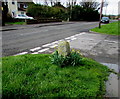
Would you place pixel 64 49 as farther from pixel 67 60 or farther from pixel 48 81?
pixel 48 81

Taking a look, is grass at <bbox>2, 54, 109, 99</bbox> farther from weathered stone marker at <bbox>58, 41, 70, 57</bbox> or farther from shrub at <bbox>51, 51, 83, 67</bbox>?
→ weathered stone marker at <bbox>58, 41, 70, 57</bbox>

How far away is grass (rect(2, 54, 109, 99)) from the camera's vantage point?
2712mm

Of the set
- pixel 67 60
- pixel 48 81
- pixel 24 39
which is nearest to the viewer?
pixel 48 81

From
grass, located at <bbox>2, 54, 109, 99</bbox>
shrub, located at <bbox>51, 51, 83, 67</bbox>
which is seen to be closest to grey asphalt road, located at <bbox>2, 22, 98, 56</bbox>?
grass, located at <bbox>2, 54, 109, 99</bbox>

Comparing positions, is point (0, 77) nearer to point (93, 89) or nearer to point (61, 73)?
point (61, 73)

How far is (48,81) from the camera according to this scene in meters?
3.11

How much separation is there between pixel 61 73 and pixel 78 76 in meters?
0.48

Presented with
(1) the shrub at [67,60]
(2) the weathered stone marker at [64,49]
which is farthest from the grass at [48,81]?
(2) the weathered stone marker at [64,49]

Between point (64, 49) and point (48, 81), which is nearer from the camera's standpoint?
point (48, 81)

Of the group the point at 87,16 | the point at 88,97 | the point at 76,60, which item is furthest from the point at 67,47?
the point at 87,16

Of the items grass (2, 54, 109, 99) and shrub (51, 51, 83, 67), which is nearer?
grass (2, 54, 109, 99)

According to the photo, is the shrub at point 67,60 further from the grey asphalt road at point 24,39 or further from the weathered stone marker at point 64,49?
the grey asphalt road at point 24,39

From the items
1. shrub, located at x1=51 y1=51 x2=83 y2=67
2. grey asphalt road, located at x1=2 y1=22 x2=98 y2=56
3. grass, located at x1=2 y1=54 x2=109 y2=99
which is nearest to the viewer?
grass, located at x1=2 y1=54 x2=109 y2=99


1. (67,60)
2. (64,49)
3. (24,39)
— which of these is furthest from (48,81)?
(24,39)
